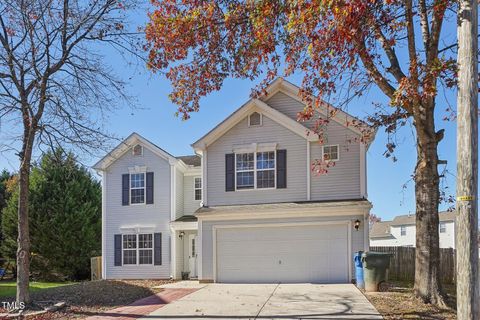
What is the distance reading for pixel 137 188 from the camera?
68.3 feet

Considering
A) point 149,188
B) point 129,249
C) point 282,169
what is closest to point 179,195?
point 149,188

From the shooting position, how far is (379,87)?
1152 cm

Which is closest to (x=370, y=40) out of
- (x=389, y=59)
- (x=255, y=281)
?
(x=389, y=59)

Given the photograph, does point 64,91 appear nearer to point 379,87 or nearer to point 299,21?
point 299,21

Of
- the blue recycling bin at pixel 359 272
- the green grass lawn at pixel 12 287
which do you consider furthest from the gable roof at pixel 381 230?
the green grass lawn at pixel 12 287

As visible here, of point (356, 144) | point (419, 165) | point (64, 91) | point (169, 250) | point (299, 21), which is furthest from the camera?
point (169, 250)

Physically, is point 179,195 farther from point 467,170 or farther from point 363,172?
point 467,170

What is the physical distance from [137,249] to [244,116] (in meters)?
8.25

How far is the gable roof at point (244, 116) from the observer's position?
1705 cm

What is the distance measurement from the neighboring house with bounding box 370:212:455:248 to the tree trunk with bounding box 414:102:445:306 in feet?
112

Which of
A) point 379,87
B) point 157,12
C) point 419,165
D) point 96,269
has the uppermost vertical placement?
point 157,12

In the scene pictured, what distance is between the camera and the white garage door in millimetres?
16047

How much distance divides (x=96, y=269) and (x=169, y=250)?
4.72 metres

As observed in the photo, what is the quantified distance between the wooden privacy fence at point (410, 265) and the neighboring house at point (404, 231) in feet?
83.4
